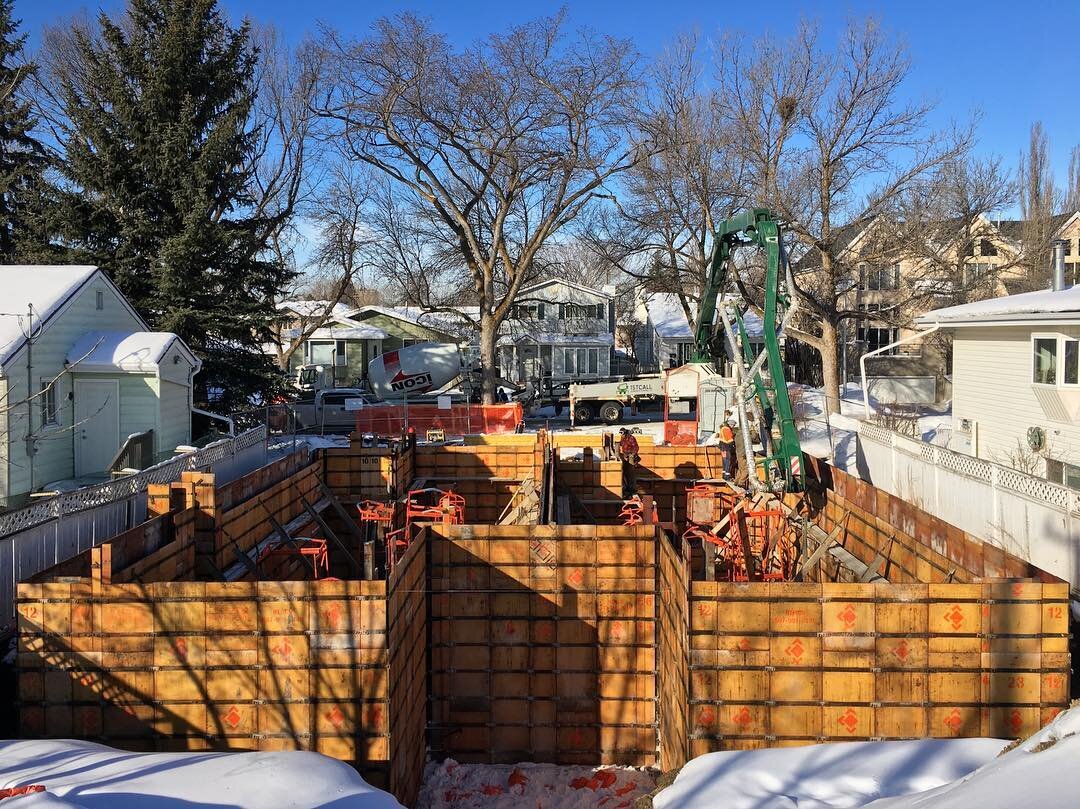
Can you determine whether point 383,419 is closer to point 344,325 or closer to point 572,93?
point 572,93

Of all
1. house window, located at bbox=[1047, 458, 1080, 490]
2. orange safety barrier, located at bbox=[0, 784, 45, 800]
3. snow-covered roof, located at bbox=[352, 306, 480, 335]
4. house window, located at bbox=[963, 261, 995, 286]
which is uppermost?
house window, located at bbox=[963, 261, 995, 286]

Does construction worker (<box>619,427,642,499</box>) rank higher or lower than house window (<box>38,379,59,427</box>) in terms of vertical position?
lower

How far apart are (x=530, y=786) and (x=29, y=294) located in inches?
584

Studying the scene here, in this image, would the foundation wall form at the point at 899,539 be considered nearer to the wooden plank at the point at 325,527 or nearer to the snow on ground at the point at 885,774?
the snow on ground at the point at 885,774

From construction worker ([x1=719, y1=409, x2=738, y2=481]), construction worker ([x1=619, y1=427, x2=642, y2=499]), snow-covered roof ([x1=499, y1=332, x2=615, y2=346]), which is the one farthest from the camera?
snow-covered roof ([x1=499, y1=332, x2=615, y2=346])

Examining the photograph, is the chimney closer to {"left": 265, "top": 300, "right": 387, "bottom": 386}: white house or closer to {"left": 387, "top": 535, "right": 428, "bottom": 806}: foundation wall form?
{"left": 387, "top": 535, "right": 428, "bottom": 806}: foundation wall form

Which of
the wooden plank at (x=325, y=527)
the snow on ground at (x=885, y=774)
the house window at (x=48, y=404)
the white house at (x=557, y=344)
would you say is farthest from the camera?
the white house at (x=557, y=344)

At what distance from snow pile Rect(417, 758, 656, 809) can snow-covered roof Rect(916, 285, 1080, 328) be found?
11.3 m

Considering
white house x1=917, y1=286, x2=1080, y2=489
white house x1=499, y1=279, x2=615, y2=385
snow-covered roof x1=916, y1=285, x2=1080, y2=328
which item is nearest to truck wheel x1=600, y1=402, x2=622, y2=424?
white house x1=499, y1=279, x2=615, y2=385

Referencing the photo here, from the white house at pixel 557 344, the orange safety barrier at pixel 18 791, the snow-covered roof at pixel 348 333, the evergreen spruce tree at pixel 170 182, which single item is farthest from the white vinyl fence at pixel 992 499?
the snow-covered roof at pixel 348 333

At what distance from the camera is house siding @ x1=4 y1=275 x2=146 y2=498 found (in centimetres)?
1611

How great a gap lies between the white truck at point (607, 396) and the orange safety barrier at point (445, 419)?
3.57m

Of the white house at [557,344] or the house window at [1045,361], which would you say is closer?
the house window at [1045,361]

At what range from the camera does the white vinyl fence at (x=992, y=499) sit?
10.7 meters
